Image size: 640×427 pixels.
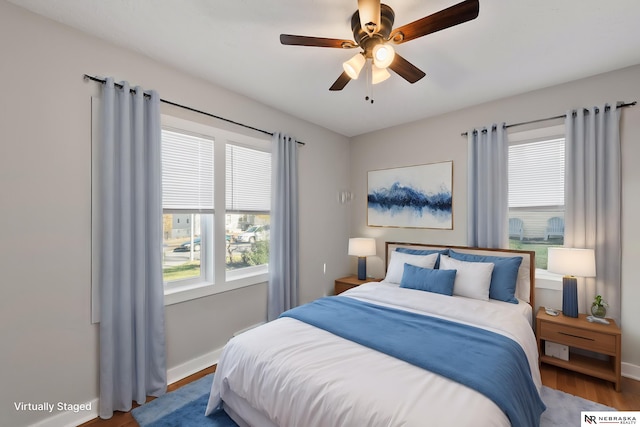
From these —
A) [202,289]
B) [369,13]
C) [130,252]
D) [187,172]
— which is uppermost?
[369,13]

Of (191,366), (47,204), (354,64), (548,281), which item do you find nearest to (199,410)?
(191,366)

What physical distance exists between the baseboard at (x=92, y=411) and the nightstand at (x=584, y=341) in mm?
3052

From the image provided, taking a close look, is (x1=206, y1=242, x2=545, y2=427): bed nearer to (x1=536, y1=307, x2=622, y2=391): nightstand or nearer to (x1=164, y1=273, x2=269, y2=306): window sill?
(x1=536, y1=307, x2=622, y2=391): nightstand

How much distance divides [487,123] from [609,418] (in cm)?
267

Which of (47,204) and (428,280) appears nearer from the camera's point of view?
(47,204)

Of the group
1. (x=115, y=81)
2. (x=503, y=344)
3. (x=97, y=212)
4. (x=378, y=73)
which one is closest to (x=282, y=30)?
(x=378, y=73)

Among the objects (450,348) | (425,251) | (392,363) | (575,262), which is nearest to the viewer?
(392,363)

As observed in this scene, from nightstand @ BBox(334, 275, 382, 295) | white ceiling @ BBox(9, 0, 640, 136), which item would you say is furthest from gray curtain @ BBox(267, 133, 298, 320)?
nightstand @ BBox(334, 275, 382, 295)

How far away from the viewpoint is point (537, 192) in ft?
9.60

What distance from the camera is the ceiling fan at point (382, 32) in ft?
4.51

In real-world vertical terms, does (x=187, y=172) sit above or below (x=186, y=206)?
above

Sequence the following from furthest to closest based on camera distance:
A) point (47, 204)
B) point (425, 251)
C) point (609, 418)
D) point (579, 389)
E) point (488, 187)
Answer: point (425, 251) → point (488, 187) → point (579, 389) → point (609, 418) → point (47, 204)

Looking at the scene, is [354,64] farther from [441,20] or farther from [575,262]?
[575,262]

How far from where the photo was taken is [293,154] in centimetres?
337
